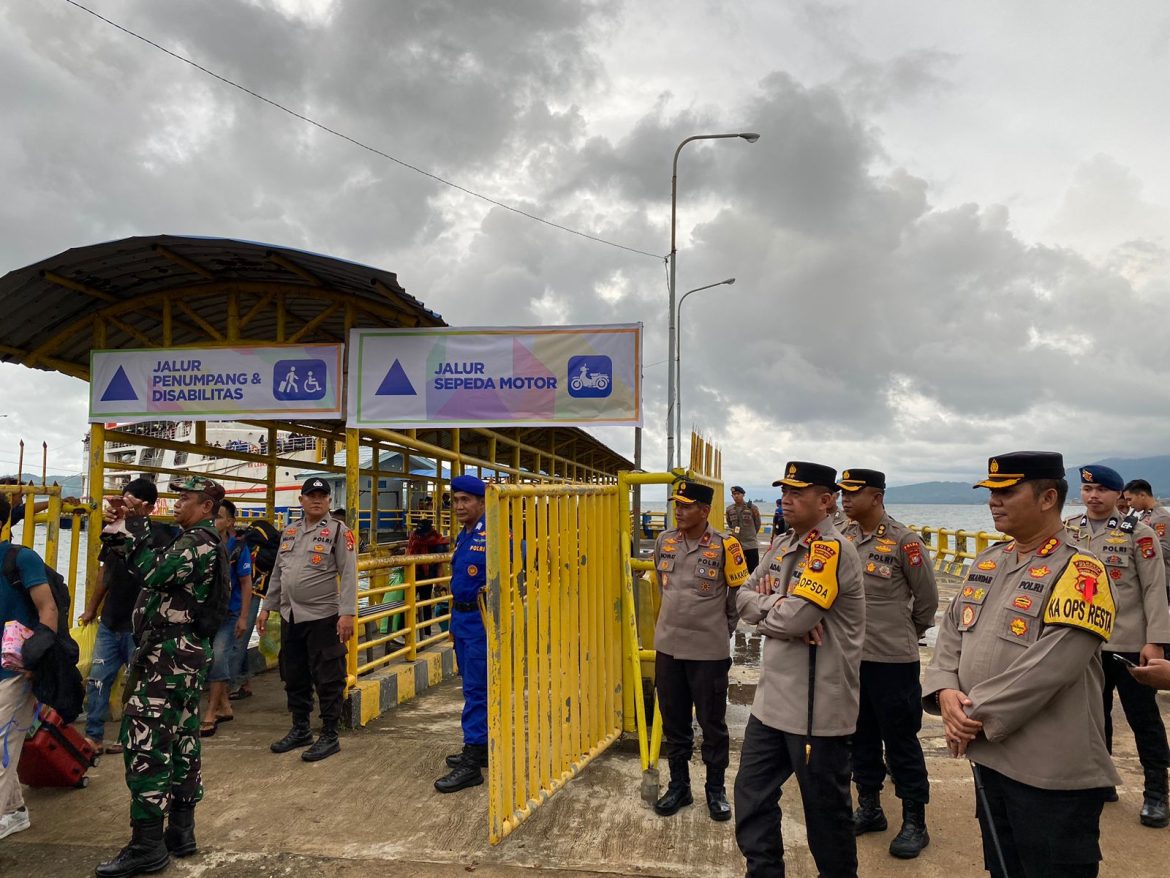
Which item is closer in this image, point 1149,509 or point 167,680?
point 167,680

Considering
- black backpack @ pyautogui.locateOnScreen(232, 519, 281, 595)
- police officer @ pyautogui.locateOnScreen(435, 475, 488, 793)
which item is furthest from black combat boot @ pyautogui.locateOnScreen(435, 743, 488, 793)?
black backpack @ pyautogui.locateOnScreen(232, 519, 281, 595)

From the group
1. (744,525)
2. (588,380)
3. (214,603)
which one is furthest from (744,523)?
(214,603)

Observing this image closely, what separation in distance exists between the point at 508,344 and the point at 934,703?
4560 mm

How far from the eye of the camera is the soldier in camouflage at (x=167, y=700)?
323cm

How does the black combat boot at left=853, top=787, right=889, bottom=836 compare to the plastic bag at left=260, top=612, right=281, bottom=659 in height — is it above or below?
below

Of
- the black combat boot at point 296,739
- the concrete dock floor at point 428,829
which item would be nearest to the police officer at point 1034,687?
the concrete dock floor at point 428,829

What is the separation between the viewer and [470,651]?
4137mm

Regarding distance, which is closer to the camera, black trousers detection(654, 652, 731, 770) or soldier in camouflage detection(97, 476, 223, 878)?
soldier in camouflage detection(97, 476, 223, 878)

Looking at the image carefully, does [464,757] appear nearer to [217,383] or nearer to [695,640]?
[695,640]

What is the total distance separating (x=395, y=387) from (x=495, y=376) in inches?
A: 34.1

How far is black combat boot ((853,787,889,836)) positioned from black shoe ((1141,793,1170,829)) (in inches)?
50.8

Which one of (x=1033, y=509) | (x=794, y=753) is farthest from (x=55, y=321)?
(x=1033, y=509)

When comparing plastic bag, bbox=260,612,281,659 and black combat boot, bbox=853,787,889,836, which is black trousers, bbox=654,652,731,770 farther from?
plastic bag, bbox=260,612,281,659

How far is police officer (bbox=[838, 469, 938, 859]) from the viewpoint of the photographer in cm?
346
